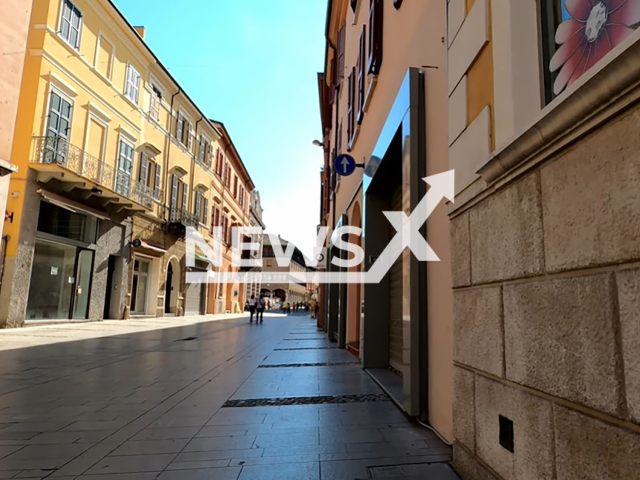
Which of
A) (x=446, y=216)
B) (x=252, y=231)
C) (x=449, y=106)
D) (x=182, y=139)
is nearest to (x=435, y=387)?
(x=446, y=216)

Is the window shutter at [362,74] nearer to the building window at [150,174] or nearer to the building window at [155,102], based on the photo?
the building window at [150,174]

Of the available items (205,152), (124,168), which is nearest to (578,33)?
(124,168)

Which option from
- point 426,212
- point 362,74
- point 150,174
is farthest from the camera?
point 150,174

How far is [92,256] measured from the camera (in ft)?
57.2

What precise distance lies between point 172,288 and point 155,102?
10233 mm

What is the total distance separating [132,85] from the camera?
1998cm

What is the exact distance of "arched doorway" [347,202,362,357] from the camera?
9062mm

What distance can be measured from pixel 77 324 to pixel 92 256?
2796mm

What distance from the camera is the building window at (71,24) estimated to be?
15.4 m

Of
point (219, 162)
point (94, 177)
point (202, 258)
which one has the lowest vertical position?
point (202, 258)

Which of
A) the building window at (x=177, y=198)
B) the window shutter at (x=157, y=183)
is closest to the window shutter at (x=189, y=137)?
the building window at (x=177, y=198)

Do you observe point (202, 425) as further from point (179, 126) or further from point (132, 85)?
point (179, 126)

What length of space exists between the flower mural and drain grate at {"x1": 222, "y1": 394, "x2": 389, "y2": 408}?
361 cm

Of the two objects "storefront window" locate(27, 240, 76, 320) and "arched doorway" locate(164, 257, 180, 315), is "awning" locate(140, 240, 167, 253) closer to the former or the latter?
Answer: "arched doorway" locate(164, 257, 180, 315)
